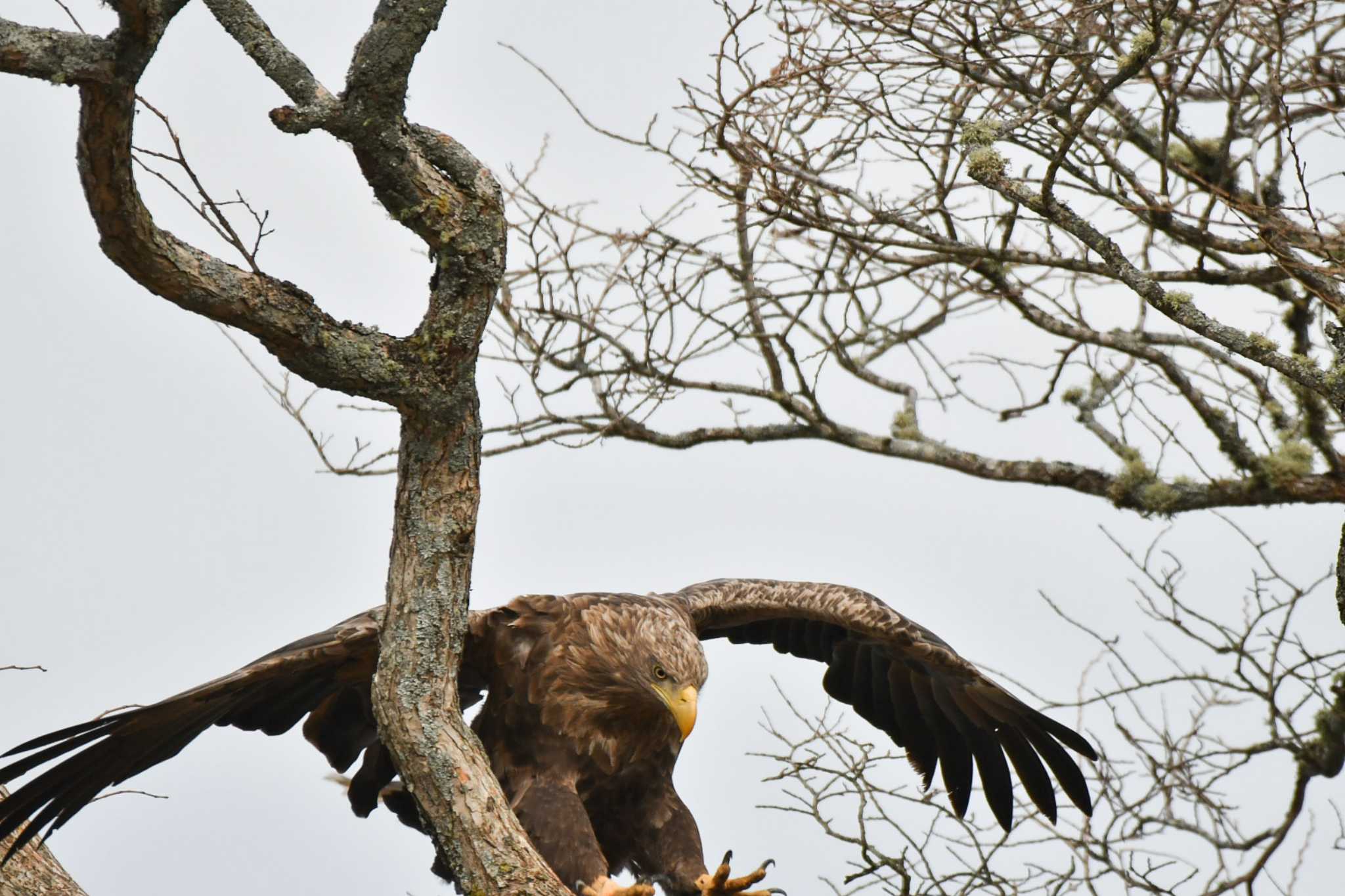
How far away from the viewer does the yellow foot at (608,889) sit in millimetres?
4473

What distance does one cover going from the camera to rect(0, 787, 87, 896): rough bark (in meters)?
4.44

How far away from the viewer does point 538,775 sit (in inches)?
198

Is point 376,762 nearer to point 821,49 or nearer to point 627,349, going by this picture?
point 627,349

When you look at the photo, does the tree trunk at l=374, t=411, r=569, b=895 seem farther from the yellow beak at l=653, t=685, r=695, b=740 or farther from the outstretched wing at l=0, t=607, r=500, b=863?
the yellow beak at l=653, t=685, r=695, b=740

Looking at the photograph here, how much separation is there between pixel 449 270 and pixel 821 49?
8.00 ft

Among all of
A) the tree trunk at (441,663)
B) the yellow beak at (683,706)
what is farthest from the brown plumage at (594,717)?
the tree trunk at (441,663)

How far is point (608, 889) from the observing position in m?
4.64

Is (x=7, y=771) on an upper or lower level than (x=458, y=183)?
lower

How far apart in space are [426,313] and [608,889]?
1961 mm

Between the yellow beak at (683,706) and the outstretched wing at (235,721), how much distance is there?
2.32ft

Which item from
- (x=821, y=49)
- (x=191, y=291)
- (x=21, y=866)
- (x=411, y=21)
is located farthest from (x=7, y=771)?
(x=821, y=49)

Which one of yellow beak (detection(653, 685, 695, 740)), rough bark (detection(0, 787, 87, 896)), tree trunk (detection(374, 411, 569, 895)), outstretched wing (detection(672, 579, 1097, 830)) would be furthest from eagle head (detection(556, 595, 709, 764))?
rough bark (detection(0, 787, 87, 896))

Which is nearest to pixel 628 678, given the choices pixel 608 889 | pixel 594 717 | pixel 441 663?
pixel 594 717

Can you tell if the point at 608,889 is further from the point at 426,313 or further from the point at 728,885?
the point at 426,313
